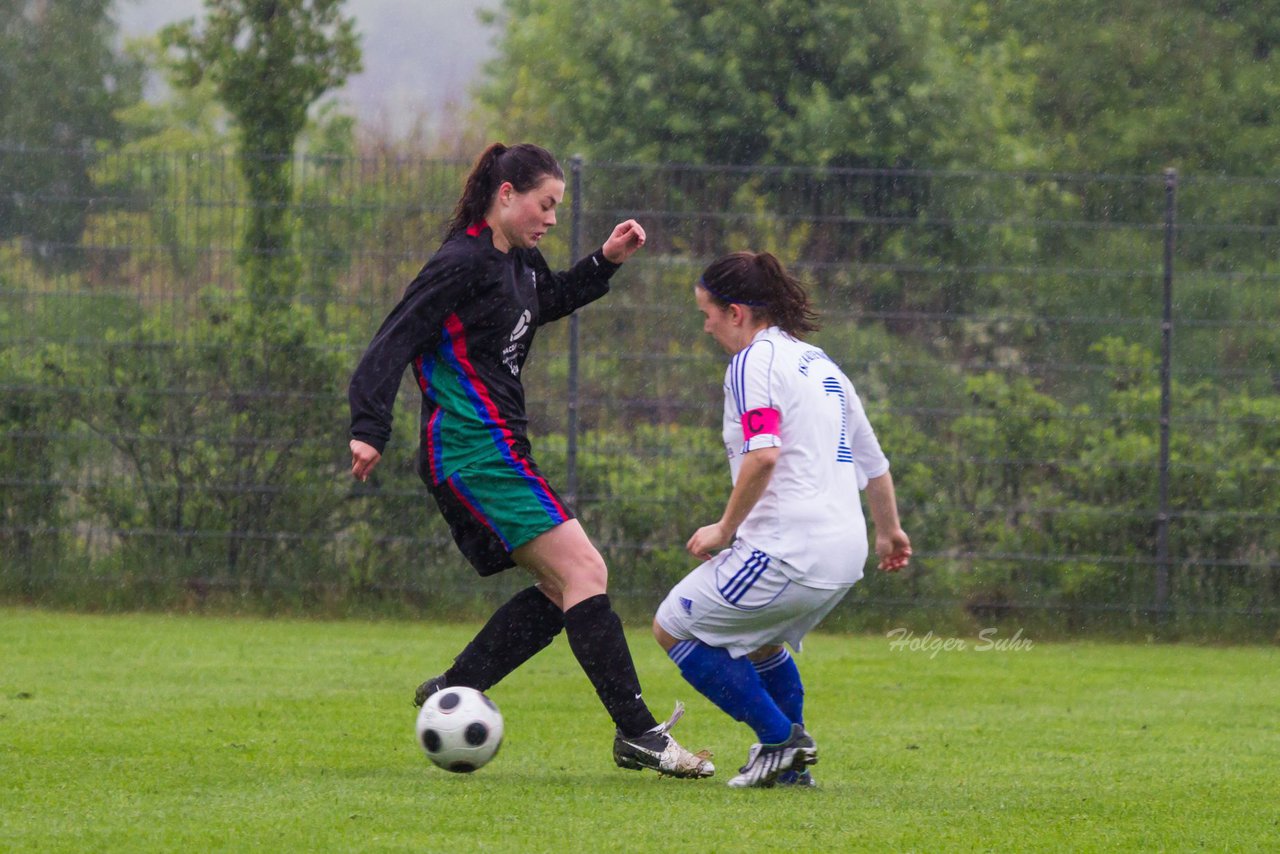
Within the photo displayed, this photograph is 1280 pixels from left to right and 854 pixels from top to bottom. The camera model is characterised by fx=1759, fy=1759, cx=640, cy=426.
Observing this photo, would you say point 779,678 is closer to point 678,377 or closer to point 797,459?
point 797,459

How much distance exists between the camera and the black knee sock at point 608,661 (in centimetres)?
488

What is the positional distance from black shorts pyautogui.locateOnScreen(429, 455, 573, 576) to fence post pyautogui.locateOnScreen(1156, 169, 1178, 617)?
5.27 meters

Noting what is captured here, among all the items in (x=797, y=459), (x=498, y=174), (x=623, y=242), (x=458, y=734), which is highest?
(x=498, y=174)

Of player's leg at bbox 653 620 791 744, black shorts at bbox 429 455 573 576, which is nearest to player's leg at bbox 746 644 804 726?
player's leg at bbox 653 620 791 744

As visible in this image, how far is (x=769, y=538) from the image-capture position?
4703mm

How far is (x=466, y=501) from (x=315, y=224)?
4857 millimetres

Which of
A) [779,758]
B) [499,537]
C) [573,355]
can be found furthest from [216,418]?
[779,758]

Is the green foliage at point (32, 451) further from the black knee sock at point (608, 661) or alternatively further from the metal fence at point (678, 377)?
the black knee sock at point (608, 661)

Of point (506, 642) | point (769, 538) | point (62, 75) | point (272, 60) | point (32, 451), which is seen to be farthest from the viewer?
point (62, 75)

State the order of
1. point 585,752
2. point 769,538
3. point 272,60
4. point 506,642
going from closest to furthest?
point 769,538, point 506,642, point 585,752, point 272,60

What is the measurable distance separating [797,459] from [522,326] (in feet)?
2.96

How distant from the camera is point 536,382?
9453mm

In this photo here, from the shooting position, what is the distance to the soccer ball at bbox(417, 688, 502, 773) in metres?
4.72

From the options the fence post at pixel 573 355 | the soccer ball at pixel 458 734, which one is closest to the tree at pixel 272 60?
the fence post at pixel 573 355
